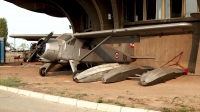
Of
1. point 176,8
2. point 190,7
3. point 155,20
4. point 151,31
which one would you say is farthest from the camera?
point 155,20

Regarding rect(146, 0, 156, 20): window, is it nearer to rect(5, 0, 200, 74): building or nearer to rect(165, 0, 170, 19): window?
rect(5, 0, 200, 74): building

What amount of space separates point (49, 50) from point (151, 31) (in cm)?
583

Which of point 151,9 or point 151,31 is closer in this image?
point 151,31

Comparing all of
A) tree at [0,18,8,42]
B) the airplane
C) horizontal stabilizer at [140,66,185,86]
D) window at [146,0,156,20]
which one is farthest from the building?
tree at [0,18,8,42]

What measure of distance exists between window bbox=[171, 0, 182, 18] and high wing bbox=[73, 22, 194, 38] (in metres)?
5.44

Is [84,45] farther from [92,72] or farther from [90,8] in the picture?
[90,8]

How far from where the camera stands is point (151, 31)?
13.0m

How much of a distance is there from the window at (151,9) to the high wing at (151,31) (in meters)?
5.94

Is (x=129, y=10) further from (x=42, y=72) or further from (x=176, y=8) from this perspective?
(x=42, y=72)

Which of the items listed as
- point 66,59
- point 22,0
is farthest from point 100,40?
point 22,0

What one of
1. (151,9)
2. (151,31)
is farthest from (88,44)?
(151,9)

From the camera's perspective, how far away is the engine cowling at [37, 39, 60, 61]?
14.0 metres

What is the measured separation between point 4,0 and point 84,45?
18891mm

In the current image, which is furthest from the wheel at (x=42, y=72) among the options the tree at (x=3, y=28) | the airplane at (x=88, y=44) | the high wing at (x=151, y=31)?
the tree at (x=3, y=28)
